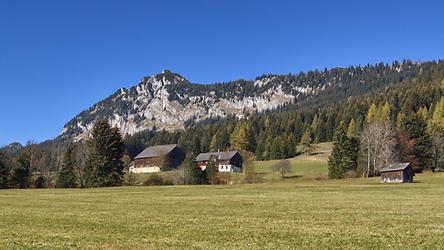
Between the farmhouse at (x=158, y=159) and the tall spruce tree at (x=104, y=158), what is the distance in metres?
81.9

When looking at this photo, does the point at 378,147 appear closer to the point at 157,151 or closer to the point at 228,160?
the point at 228,160

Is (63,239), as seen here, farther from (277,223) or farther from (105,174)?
(105,174)

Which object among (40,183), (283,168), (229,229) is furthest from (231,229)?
(283,168)

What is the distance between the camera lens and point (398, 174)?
9162 cm

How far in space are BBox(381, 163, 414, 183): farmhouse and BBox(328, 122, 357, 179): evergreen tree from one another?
58.3 ft

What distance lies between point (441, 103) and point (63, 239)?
17767 centimetres

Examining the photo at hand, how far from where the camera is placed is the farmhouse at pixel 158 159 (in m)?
184

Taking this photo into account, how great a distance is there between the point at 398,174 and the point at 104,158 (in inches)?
2280

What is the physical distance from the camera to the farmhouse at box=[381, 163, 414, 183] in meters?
90.8

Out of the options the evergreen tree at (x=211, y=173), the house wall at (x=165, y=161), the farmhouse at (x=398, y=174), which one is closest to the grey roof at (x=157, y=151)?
the house wall at (x=165, y=161)

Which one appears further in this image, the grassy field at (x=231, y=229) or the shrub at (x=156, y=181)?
the shrub at (x=156, y=181)

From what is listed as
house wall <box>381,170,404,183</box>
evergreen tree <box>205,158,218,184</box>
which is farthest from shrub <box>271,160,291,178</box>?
house wall <box>381,170,404,183</box>

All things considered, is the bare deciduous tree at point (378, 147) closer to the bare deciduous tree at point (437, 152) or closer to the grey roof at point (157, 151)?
the bare deciduous tree at point (437, 152)

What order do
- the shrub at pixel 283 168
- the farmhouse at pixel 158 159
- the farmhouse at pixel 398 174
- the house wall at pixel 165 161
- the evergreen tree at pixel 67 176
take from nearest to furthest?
the farmhouse at pixel 398 174 < the evergreen tree at pixel 67 176 < the shrub at pixel 283 168 < the house wall at pixel 165 161 < the farmhouse at pixel 158 159
